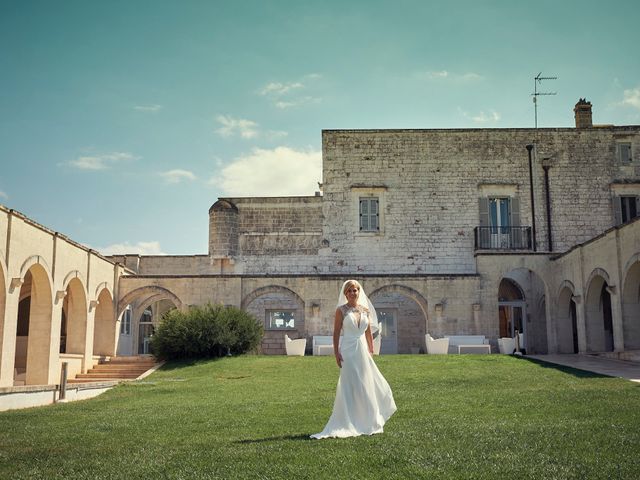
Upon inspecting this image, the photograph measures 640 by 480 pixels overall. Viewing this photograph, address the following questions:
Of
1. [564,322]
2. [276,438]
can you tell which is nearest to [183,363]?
[564,322]

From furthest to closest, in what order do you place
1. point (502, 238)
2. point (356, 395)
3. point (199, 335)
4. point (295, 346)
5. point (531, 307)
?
point (502, 238) < point (531, 307) < point (295, 346) < point (199, 335) < point (356, 395)

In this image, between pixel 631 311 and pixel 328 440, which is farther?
pixel 631 311

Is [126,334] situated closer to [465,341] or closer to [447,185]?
[465,341]

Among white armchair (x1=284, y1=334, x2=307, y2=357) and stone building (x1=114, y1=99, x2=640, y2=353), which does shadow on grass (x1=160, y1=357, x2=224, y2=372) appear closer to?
white armchair (x1=284, y1=334, x2=307, y2=357)

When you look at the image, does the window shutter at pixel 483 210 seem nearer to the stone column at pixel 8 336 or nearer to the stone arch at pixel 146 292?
the stone arch at pixel 146 292

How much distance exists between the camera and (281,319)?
2811 cm

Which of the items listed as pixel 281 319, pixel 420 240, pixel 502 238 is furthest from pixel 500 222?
pixel 281 319

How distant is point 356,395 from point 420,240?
19390 mm

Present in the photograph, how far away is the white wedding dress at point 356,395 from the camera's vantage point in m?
7.53

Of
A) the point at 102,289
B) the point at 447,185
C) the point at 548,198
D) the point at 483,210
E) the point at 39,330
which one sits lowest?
the point at 39,330

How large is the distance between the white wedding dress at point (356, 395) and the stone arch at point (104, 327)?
650 inches

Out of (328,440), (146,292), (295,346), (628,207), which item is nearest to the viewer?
(328,440)

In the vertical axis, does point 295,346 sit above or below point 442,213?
below

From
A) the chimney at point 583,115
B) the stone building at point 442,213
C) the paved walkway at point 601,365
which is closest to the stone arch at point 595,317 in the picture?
the paved walkway at point 601,365
